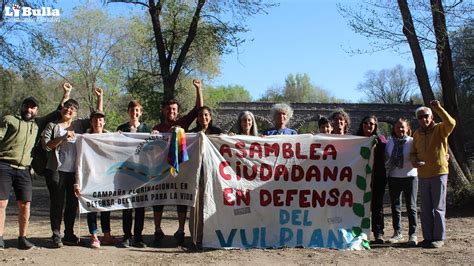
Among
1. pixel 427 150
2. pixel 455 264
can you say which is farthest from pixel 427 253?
pixel 427 150

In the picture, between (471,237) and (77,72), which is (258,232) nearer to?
(471,237)

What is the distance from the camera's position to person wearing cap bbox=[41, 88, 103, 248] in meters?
6.85

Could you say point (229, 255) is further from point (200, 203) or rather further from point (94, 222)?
point (94, 222)

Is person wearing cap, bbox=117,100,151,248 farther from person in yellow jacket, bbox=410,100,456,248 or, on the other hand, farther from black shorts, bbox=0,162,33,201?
person in yellow jacket, bbox=410,100,456,248

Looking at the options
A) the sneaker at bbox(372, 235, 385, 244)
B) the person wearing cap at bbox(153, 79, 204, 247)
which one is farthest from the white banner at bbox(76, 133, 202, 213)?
the sneaker at bbox(372, 235, 385, 244)

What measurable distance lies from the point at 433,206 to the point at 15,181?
5.96 metres

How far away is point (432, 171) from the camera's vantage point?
22.8ft

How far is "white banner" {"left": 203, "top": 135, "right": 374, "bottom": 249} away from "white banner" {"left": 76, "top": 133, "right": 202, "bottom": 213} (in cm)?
35

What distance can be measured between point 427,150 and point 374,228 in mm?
1450

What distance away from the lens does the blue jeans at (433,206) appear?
22.8 ft

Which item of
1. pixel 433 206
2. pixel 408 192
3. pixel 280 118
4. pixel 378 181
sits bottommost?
pixel 433 206

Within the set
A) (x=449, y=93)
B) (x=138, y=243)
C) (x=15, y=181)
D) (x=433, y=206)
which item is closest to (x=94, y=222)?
(x=138, y=243)

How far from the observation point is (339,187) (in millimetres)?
7184

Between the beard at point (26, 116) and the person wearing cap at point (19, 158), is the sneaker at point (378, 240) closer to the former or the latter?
the person wearing cap at point (19, 158)
